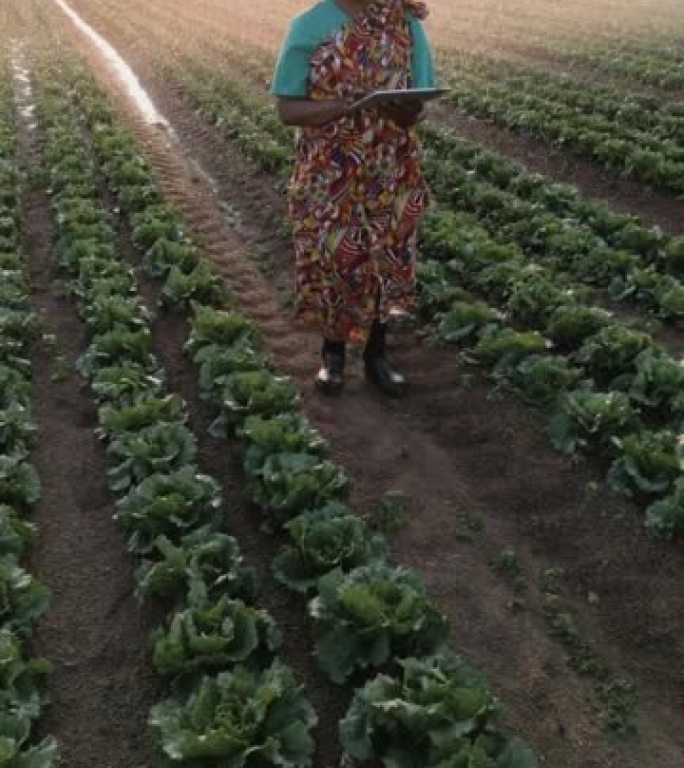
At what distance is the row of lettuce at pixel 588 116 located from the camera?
1080cm

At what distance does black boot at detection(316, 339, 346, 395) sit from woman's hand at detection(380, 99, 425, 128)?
60.3 inches

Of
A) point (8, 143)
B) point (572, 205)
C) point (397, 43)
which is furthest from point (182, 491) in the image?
point (8, 143)

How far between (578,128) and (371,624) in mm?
9915

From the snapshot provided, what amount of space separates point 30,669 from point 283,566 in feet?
3.88

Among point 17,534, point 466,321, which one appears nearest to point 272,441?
point 17,534

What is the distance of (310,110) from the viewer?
5156 millimetres

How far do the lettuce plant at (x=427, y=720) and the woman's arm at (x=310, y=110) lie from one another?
2.88 metres

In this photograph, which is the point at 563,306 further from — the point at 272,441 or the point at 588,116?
the point at 588,116

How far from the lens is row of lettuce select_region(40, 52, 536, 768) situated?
11.5ft

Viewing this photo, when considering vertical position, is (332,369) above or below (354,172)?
below

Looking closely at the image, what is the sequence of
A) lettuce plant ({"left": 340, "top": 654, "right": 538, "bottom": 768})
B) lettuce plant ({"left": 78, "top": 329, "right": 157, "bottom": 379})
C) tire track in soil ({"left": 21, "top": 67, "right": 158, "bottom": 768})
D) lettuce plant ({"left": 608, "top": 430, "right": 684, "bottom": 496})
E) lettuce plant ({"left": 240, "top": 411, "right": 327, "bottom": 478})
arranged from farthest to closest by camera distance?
lettuce plant ({"left": 78, "top": 329, "right": 157, "bottom": 379})
lettuce plant ({"left": 240, "top": 411, "right": 327, "bottom": 478})
lettuce plant ({"left": 608, "top": 430, "right": 684, "bottom": 496})
tire track in soil ({"left": 21, "top": 67, "right": 158, "bottom": 768})
lettuce plant ({"left": 340, "top": 654, "right": 538, "bottom": 768})

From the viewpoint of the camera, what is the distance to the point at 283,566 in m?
4.50

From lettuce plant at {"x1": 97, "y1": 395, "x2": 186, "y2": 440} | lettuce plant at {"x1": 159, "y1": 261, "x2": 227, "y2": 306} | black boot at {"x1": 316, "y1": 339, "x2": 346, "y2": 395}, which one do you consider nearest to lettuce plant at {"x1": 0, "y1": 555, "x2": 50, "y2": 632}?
lettuce plant at {"x1": 97, "y1": 395, "x2": 186, "y2": 440}

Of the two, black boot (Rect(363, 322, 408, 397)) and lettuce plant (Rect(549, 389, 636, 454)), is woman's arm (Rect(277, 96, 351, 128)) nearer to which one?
black boot (Rect(363, 322, 408, 397))
